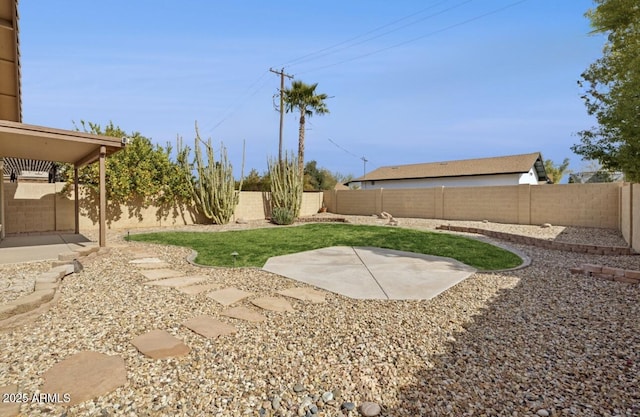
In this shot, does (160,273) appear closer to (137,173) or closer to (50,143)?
(50,143)

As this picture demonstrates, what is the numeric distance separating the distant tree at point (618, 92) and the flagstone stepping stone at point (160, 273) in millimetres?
7558

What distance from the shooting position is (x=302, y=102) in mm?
19922

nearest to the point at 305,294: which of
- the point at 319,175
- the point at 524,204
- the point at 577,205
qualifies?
the point at 577,205

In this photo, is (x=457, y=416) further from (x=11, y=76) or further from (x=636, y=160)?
(x=11, y=76)

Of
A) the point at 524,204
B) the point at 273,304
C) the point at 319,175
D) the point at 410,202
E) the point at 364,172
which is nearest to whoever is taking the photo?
the point at 273,304

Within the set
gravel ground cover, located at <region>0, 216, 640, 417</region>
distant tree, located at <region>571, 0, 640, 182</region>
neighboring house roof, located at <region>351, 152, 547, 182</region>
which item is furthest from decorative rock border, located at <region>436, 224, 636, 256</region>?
neighboring house roof, located at <region>351, 152, 547, 182</region>

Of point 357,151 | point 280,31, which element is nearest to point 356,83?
point 280,31

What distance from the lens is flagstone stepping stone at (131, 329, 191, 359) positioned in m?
2.59

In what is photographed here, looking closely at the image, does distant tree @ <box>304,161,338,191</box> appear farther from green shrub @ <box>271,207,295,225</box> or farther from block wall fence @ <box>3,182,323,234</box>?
block wall fence @ <box>3,182,323,234</box>

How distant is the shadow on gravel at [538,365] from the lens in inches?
81.7

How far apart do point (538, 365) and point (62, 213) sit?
13.6 meters

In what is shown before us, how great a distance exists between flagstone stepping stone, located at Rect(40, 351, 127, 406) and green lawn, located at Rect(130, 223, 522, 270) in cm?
358

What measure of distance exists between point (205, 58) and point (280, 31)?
120 inches

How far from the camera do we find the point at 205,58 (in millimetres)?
12297
